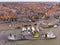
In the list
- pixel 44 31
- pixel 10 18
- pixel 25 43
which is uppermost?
pixel 10 18

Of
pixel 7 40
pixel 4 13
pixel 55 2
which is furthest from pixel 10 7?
pixel 55 2

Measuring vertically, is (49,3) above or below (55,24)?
above

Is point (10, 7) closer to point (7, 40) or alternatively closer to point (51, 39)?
point (7, 40)

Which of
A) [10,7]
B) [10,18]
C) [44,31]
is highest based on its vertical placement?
[10,7]

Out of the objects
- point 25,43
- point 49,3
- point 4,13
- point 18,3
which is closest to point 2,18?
point 4,13

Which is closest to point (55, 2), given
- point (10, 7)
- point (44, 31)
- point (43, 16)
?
point (43, 16)

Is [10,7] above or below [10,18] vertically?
above

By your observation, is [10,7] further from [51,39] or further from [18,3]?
[51,39]
